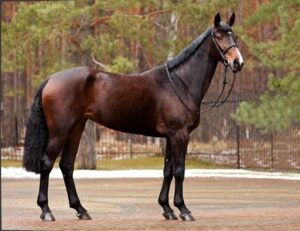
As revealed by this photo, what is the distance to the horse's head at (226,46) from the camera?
1273 cm

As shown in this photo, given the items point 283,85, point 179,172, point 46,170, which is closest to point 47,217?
point 46,170

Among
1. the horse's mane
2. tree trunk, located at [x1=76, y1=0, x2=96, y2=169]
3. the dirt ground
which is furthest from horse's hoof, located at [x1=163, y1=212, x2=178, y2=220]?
tree trunk, located at [x1=76, y1=0, x2=96, y2=169]

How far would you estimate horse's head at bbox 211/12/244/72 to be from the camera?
1273cm

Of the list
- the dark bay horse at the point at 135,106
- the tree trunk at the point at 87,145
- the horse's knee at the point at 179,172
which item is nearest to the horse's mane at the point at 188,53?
the dark bay horse at the point at 135,106

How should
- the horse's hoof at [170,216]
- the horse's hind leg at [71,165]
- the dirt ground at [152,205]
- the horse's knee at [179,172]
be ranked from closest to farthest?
1. the dirt ground at [152,205]
2. the horse's knee at [179,172]
3. the horse's hoof at [170,216]
4. the horse's hind leg at [71,165]

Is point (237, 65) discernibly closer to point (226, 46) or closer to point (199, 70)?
point (226, 46)

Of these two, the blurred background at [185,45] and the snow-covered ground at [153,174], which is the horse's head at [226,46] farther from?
the snow-covered ground at [153,174]

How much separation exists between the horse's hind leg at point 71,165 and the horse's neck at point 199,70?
1.65 meters

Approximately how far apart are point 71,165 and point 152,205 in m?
3.03

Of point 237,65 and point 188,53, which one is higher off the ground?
point 188,53

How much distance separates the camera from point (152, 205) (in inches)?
626

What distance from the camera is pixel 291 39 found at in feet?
82.9

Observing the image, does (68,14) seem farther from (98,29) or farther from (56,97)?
(56,97)

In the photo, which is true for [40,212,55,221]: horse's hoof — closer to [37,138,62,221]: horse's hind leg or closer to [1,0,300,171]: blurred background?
[37,138,62,221]: horse's hind leg
